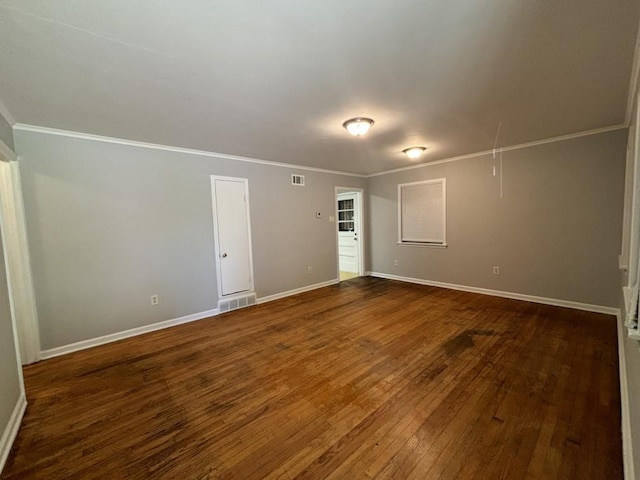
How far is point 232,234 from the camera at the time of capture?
431 cm

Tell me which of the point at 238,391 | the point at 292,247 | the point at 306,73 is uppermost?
the point at 306,73

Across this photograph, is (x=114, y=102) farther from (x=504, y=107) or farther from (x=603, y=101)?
(x=603, y=101)

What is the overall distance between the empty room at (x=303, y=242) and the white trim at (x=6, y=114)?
22 millimetres

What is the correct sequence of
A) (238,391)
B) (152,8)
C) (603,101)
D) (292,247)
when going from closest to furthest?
1. (152,8)
2. (238,391)
3. (603,101)
4. (292,247)

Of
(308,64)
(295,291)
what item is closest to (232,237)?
(295,291)

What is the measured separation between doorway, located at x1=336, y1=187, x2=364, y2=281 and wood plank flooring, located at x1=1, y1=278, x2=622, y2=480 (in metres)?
3.10

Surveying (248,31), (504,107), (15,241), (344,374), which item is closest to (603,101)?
(504,107)

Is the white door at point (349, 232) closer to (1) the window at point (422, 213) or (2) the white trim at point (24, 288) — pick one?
(1) the window at point (422, 213)

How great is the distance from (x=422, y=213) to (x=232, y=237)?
390 cm

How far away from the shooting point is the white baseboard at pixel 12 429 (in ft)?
5.23

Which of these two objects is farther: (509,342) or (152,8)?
(509,342)

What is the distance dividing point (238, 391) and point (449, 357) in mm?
2099

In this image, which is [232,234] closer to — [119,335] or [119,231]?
[119,231]

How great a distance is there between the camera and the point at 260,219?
464 centimetres
